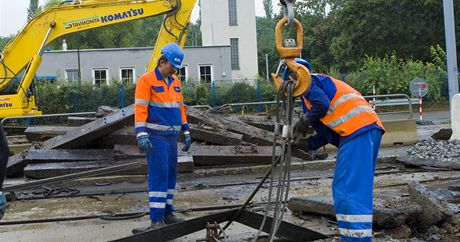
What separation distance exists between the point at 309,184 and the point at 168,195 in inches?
117

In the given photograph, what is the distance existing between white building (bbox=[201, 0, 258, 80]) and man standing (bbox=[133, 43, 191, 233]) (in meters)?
37.7

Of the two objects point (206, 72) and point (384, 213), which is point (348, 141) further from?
point (206, 72)

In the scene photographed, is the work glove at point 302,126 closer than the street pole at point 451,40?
Yes

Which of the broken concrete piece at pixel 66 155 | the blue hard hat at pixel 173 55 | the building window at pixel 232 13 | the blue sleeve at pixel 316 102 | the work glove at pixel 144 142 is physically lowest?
the broken concrete piece at pixel 66 155

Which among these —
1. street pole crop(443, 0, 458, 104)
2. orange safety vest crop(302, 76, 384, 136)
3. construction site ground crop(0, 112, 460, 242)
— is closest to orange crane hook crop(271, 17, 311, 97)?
orange safety vest crop(302, 76, 384, 136)

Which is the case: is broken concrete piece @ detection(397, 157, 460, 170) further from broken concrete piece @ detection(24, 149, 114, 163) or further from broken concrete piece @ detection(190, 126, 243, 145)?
broken concrete piece @ detection(24, 149, 114, 163)

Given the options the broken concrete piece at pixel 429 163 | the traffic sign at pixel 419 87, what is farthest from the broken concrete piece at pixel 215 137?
the traffic sign at pixel 419 87

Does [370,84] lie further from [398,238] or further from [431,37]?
[398,238]

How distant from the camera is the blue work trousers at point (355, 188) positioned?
411 cm

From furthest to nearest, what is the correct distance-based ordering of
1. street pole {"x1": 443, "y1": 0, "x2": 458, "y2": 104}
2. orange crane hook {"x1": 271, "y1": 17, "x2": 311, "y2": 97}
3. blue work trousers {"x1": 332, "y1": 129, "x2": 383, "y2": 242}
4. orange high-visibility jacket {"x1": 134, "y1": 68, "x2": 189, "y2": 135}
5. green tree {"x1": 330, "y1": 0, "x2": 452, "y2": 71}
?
1. green tree {"x1": 330, "y1": 0, "x2": 452, "y2": 71}
2. street pole {"x1": 443, "y1": 0, "x2": 458, "y2": 104}
3. orange high-visibility jacket {"x1": 134, "y1": 68, "x2": 189, "y2": 135}
4. blue work trousers {"x1": 332, "y1": 129, "x2": 383, "y2": 242}
5. orange crane hook {"x1": 271, "y1": 17, "x2": 311, "y2": 97}

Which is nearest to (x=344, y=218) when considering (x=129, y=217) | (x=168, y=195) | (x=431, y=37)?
(x=168, y=195)

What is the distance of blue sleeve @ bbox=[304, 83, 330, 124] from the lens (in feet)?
13.5

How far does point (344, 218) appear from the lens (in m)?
4.15

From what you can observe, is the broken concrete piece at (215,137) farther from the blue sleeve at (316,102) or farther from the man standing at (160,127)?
the blue sleeve at (316,102)
